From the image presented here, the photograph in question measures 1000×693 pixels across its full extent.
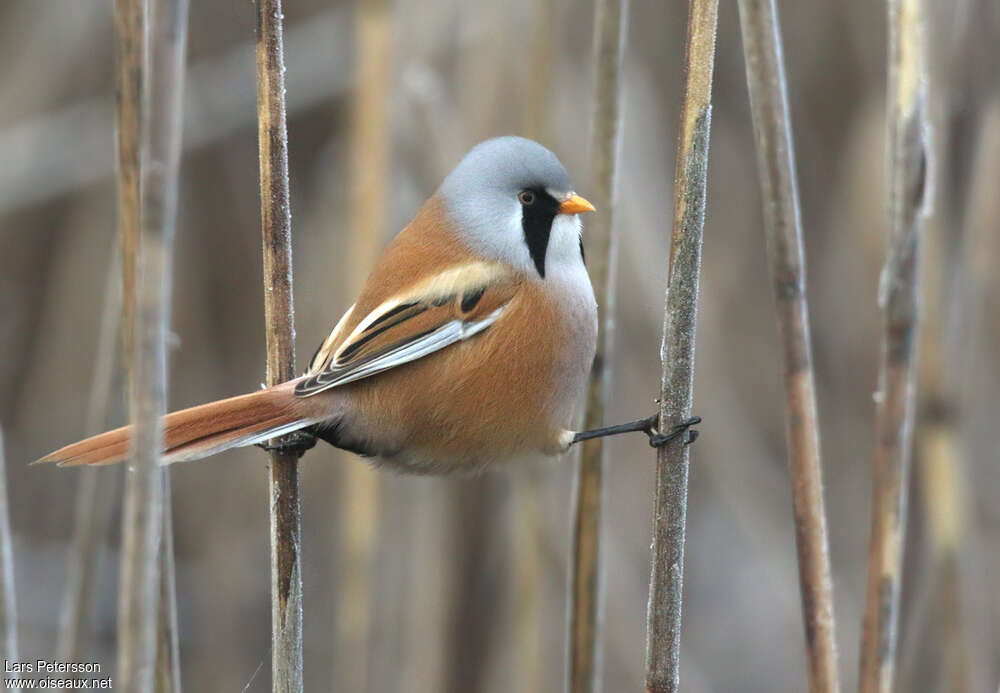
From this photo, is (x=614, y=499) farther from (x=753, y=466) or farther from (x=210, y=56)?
(x=210, y=56)

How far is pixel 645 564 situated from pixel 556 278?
169 centimetres

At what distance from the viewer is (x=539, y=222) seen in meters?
2.22

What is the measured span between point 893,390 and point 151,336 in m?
1.12

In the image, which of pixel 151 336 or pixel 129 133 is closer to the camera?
pixel 151 336

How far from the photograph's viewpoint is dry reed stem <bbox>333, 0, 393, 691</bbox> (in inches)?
107

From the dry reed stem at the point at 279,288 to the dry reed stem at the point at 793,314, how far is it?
0.71 m

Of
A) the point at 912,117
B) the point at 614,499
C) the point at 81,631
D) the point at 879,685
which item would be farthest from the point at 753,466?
the point at 81,631

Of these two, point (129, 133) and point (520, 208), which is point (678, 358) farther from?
point (129, 133)

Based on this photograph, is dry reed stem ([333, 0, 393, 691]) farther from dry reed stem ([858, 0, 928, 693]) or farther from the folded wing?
dry reed stem ([858, 0, 928, 693])

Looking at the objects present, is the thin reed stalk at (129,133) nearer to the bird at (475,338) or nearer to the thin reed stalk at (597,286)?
the bird at (475,338)

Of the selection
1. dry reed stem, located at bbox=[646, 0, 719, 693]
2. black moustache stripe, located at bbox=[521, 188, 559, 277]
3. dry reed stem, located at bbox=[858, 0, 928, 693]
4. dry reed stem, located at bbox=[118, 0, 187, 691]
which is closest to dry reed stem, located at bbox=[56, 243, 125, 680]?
dry reed stem, located at bbox=[118, 0, 187, 691]

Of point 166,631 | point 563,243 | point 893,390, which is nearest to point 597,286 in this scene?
point 563,243

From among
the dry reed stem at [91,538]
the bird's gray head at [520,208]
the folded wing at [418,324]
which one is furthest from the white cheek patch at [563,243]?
the dry reed stem at [91,538]

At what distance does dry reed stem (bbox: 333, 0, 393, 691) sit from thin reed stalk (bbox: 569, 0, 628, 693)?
0.85 meters
